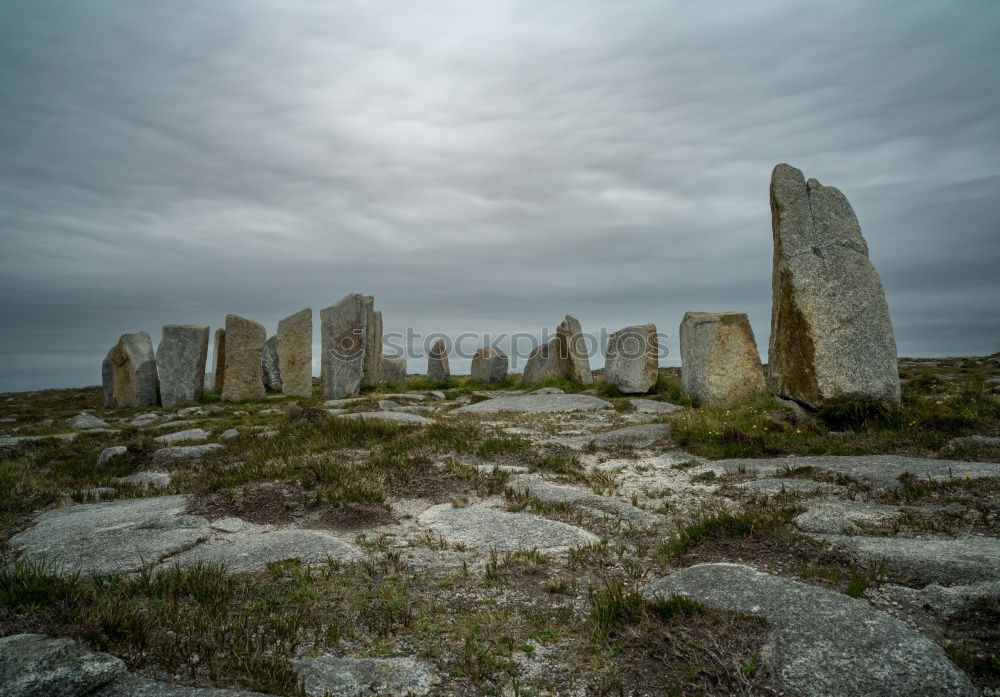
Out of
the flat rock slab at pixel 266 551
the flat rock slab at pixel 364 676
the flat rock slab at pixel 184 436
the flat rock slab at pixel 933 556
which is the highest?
the flat rock slab at pixel 184 436

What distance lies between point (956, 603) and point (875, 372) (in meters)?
6.95

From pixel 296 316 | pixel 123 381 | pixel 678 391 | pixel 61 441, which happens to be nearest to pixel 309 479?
pixel 61 441

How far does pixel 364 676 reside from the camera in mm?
3438

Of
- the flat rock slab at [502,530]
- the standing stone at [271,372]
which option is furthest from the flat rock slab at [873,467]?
the standing stone at [271,372]

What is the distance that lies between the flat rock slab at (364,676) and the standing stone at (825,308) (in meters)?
8.80

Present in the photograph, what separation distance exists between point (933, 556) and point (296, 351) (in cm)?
2310

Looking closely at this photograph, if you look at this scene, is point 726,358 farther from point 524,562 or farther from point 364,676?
point 364,676

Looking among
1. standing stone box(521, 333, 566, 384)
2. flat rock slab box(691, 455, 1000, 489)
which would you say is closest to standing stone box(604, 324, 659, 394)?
standing stone box(521, 333, 566, 384)

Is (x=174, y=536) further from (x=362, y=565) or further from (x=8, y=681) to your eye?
(x=8, y=681)

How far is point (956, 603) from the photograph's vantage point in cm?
395

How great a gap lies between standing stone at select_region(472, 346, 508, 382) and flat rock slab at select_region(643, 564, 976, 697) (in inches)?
1003

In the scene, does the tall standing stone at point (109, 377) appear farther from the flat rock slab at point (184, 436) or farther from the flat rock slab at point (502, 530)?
the flat rock slab at point (502, 530)

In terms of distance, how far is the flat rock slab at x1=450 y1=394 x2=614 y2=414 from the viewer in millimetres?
16844

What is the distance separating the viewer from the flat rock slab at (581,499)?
6688mm
